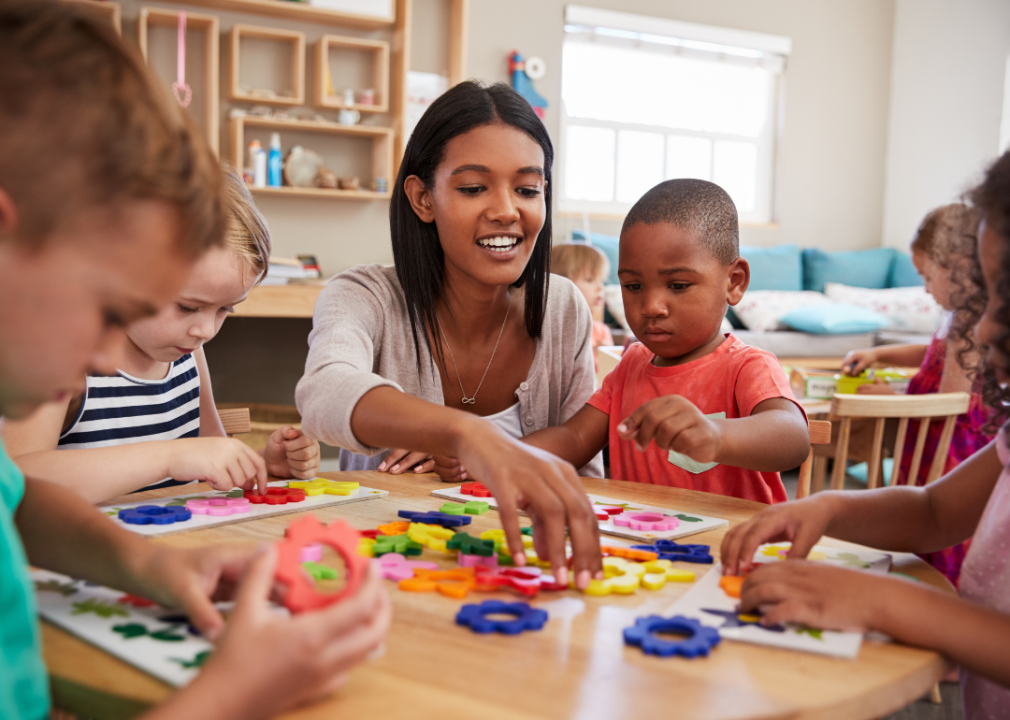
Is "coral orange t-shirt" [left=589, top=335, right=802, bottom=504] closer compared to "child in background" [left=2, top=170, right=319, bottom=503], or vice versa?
"child in background" [left=2, top=170, right=319, bottom=503]

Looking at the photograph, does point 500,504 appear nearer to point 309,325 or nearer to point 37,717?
point 37,717

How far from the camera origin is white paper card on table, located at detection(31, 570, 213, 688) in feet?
1.88

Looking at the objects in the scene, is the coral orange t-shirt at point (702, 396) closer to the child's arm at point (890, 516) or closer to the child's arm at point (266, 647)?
the child's arm at point (890, 516)

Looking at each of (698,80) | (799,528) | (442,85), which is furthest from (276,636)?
(698,80)

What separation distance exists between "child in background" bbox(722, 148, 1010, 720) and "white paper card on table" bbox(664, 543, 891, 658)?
0.01 metres

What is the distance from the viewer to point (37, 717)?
1.88 ft

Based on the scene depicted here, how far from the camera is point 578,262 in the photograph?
11.6 feet

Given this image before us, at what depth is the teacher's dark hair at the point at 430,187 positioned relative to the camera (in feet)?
4.91

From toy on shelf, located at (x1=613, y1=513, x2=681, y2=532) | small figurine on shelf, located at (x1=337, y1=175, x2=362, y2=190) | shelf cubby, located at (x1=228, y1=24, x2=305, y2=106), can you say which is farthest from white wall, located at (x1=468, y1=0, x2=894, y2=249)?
toy on shelf, located at (x1=613, y1=513, x2=681, y2=532)

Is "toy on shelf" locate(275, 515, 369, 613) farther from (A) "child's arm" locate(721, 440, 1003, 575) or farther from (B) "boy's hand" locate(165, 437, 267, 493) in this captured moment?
(B) "boy's hand" locate(165, 437, 267, 493)

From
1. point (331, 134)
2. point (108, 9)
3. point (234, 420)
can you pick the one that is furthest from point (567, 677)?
point (331, 134)

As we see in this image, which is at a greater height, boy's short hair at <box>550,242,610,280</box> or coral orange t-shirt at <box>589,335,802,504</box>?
boy's short hair at <box>550,242,610,280</box>

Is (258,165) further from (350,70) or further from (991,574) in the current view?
(991,574)

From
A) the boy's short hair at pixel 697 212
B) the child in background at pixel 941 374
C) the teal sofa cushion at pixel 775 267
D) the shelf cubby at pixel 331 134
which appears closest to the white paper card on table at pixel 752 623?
the boy's short hair at pixel 697 212
